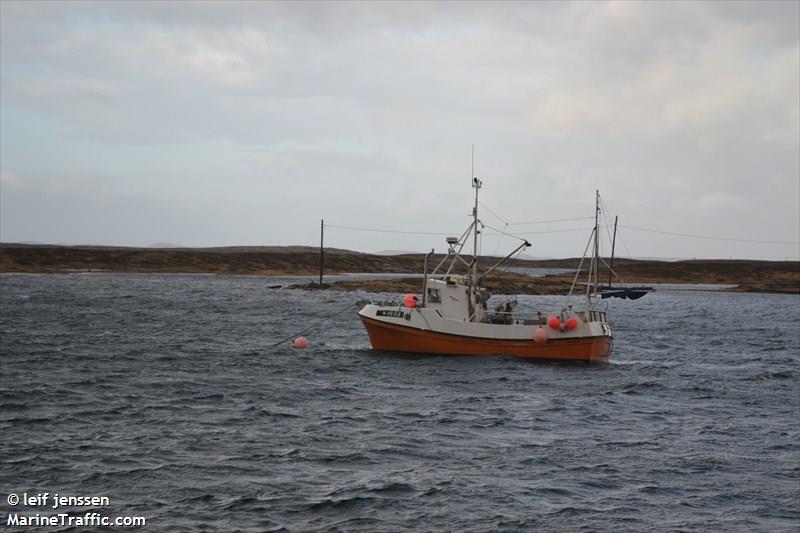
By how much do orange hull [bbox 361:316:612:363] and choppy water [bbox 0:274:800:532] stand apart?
2.85 feet

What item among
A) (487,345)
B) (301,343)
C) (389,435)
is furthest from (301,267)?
(389,435)

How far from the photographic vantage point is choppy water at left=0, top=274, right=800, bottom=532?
61.0 feet

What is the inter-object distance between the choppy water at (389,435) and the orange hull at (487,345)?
870 millimetres

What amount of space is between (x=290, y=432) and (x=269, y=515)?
24.6 ft

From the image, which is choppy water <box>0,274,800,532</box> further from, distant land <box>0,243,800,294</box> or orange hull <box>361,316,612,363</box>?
distant land <box>0,243,800,294</box>

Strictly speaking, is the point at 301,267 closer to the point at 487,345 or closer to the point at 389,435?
the point at 487,345

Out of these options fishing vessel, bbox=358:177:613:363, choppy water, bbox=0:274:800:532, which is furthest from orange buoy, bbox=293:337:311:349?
fishing vessel, bbox=358:177:613:363

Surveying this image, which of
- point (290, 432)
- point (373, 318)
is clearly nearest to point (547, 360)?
point (373, 318)

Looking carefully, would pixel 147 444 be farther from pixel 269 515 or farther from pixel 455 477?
pixel 455 477

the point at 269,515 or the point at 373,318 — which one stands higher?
the point at 373,318

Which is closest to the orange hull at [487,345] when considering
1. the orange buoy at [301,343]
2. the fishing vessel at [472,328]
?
the fishing vessel at [472,328]

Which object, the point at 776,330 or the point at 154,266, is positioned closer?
the point at 776,330

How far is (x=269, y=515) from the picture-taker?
17562 millimetres

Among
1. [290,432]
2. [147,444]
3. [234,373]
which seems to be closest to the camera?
[147,444]
